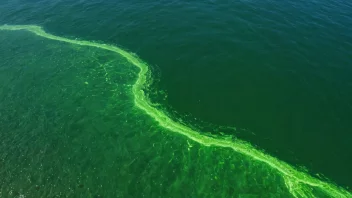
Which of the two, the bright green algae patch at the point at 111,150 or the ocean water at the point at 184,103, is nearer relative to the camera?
the bright green algae patch at the point at 111,150

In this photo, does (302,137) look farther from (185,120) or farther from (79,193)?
(79,193)

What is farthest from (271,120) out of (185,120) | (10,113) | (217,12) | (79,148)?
(10,113)

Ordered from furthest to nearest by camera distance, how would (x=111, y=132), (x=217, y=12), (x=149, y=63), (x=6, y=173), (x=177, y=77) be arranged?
(x=217, y=12) < (x=149, y=63) < (x=177, y=77) < (x=111, y=132) < (x=6, y=173)

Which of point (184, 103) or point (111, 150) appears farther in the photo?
point (184, 103)

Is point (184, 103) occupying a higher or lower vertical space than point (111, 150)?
higher

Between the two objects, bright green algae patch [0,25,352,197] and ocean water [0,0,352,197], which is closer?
bright green algae patch [0,25,352,197]
